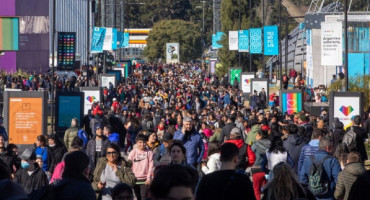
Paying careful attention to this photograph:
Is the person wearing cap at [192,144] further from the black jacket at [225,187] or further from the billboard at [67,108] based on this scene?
the billboard at [67,108]

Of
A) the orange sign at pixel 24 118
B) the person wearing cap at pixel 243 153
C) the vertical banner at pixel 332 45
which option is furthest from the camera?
the vertical banner at pixel 332 45

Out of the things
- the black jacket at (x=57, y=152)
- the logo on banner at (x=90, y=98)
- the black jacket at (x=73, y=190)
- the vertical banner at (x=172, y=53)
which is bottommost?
the black jacket at (x=57, y=152)

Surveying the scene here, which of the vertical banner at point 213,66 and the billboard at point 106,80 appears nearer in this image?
the billboard at point 106,80

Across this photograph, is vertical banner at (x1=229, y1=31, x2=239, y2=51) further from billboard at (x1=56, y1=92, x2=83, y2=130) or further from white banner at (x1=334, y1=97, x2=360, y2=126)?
white banner at (x1=334, y1=97, x2=360, y2=126)

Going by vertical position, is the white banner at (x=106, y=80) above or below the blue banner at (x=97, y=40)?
below

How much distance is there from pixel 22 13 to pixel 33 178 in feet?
252

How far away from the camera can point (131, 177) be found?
11.9 meters

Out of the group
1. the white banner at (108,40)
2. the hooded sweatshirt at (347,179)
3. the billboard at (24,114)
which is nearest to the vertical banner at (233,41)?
the white banner at (108,40)

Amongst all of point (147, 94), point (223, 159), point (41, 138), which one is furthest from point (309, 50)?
point (223, 159)

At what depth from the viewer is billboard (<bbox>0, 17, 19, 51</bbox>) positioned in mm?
37000

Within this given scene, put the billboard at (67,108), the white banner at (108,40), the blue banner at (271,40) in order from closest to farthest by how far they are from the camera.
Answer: the billboard at (67,108), the blue banner at (271,40), the white banner at (108,40)

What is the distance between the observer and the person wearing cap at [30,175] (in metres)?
12.2

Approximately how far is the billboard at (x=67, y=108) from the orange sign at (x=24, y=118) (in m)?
3.05

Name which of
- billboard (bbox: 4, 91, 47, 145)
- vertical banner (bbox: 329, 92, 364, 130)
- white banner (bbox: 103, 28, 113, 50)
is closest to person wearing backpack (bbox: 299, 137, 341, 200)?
vertical banner (bbox: 329, 92, 364, 130)
